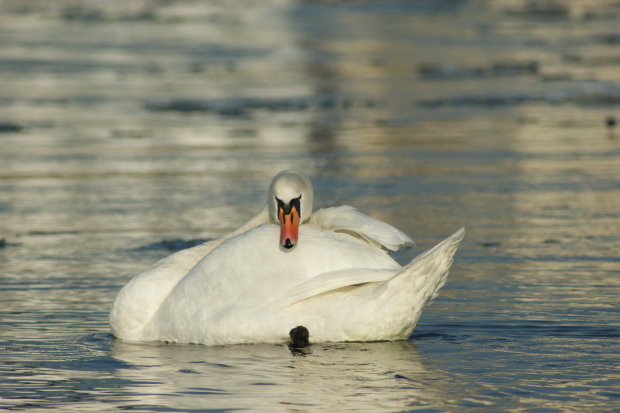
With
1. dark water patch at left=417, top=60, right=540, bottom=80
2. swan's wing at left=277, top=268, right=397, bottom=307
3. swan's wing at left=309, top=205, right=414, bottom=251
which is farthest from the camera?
dark water patch at left=417, top=60, right=540, bottom=80

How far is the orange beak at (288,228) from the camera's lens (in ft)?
23.5

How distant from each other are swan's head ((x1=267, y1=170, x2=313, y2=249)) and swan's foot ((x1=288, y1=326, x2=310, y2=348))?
0.47 meters

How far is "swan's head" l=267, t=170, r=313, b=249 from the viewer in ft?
24.0

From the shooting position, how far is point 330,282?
7.01 meters

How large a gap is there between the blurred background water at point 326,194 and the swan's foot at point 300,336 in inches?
3.0

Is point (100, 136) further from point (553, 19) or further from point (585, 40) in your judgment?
point (553, 19)

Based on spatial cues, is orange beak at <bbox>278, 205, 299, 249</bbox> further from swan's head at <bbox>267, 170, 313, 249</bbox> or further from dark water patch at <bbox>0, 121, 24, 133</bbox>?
dark water patch at <bbox>0, 121, 24, 133</bbox>

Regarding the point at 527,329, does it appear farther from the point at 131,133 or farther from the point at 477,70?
the point at 477,70

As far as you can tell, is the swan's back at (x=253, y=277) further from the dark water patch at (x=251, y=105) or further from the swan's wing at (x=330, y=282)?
the dark water patch at (x=251, y=105)

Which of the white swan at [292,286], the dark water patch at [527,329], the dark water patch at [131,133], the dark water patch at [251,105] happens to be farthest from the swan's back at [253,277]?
the dark water patch at [251,105]

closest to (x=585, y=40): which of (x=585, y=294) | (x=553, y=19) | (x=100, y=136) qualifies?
(x=553, y=19)

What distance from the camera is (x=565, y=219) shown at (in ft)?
38.0

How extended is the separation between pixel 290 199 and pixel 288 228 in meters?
0.37

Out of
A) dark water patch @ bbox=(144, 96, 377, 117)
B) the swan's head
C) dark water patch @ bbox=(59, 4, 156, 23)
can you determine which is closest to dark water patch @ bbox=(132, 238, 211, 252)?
the swan's head
